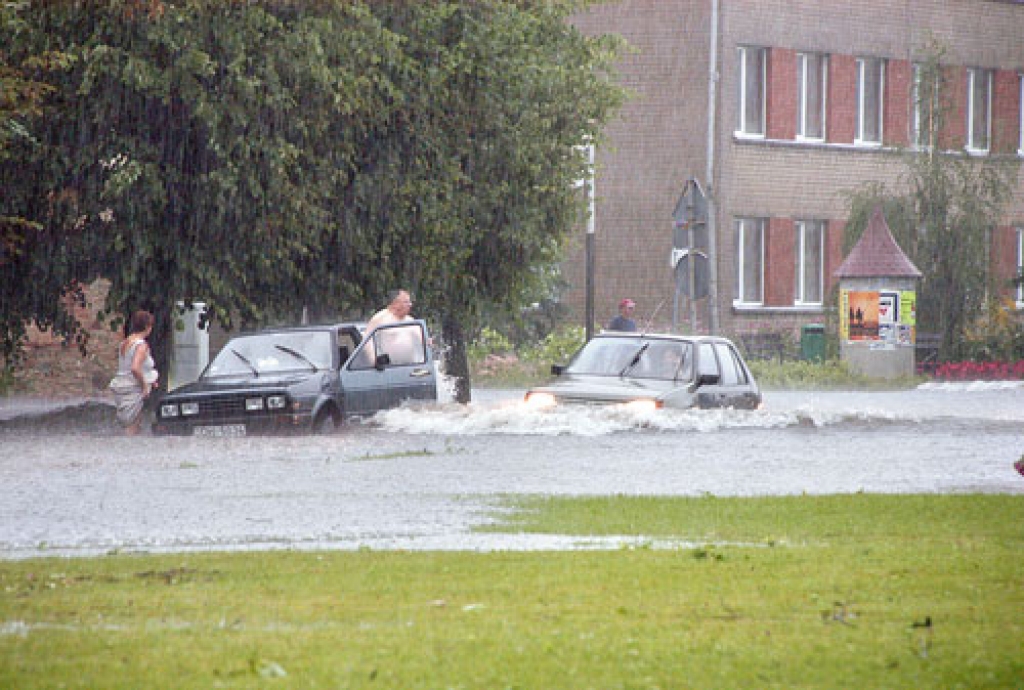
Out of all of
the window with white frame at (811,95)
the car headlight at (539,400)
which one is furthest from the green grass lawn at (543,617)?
the window with white frame at (811,95)

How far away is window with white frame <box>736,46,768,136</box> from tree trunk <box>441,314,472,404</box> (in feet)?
54.8

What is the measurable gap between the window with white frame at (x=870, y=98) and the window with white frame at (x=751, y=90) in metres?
3.04

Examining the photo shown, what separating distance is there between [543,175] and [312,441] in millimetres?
8592

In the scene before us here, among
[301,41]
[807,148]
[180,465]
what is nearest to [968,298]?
[807,148]

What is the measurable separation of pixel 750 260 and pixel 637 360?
24201 mm

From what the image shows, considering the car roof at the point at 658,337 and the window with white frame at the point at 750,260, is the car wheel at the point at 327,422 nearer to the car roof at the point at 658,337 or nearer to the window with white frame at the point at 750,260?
the car roof at the point at 658,337

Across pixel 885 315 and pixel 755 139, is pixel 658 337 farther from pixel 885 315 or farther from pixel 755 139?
pixel 755 139

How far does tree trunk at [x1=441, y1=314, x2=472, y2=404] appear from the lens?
31750 mm

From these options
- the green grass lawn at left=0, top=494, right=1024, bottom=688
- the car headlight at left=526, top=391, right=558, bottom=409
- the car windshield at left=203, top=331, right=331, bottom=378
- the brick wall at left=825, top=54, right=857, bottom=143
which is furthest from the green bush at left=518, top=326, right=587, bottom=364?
the green grass lawn at left=0, top=494, right=1024, bottom=688

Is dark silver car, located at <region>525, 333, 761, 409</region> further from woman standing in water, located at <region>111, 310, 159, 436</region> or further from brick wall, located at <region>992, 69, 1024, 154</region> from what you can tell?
brick wall, located at <region>992, 69, 1024, 154</region>

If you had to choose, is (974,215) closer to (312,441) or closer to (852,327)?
(852,327)

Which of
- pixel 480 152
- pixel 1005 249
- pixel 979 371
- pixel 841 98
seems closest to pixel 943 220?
pixel 979 371

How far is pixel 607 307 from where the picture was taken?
48.4 metres

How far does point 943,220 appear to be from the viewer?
148ft
